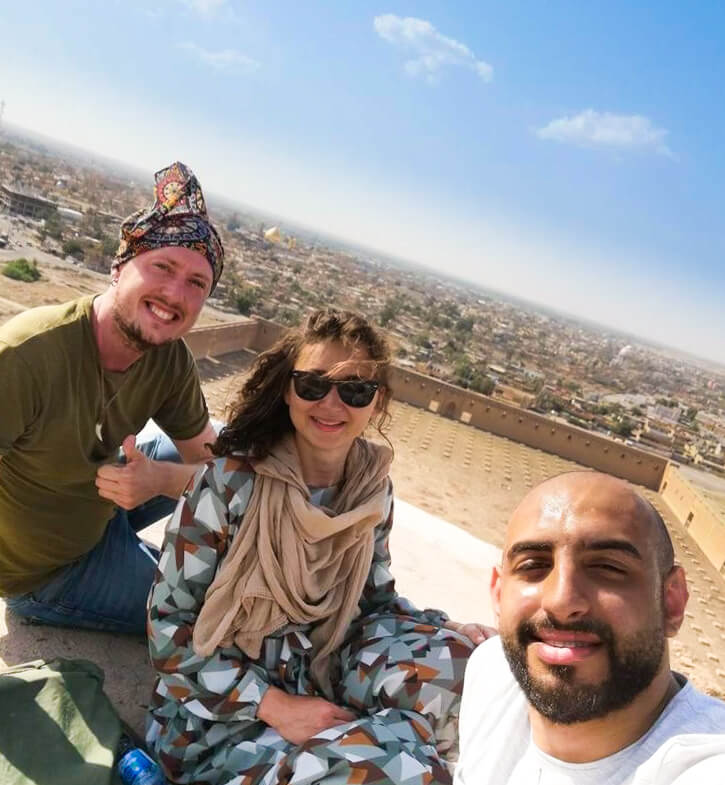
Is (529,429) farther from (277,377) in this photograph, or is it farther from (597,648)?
(597,648)

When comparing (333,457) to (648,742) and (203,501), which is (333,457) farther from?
(648,742)

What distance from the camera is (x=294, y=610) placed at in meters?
1.58

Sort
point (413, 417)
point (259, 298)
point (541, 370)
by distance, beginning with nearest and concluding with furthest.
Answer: point (413, 417) → point (259, 298) → point (541, 370)

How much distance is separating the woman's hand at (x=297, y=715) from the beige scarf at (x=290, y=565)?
4.7 inches

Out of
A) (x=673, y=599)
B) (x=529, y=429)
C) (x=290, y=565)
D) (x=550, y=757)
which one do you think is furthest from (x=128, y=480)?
(x=529, y=429)

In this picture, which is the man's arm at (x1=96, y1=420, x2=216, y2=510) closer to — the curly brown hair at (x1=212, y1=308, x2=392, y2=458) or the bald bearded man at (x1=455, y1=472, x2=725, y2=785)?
the curly brown hair at (x1=212, y1=308, x2=392, y2=458)

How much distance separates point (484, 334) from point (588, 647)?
62762 millimetres

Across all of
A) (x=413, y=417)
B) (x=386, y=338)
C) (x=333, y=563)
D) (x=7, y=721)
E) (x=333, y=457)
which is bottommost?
(x=413, y=417)

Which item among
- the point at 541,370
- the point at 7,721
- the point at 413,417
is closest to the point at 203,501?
the point at 7,721

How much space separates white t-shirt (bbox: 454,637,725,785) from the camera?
900mm

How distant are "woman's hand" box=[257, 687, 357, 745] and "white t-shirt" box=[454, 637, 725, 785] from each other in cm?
30

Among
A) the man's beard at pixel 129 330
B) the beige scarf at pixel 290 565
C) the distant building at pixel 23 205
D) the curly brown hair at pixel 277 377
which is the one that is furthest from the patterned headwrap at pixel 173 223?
the distant building at pixel 23 205

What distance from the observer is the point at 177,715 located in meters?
1.51

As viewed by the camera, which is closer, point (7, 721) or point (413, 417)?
point (7, 721)
